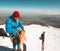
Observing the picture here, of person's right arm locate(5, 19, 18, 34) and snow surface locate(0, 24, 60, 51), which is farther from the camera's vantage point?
snow surface locate(0, 24, 60, 51)

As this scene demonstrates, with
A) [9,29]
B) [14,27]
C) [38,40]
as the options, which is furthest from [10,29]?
[38,40]

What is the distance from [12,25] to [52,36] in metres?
2.94

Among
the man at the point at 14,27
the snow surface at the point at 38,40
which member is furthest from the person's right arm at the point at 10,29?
the snow surface at the point at 38,40

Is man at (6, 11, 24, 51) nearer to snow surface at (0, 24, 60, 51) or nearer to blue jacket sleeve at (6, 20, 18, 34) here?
blue jacket sleeve at (6, 20, 18, 34)

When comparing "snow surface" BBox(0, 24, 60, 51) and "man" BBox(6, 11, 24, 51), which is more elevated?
"man" BBox(6, 11, 24, 51)

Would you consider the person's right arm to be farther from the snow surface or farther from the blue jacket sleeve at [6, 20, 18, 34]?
the snow surface

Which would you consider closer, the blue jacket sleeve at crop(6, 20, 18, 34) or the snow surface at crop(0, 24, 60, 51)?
the blue jacket sleeve at crop(6, 20, 18, 34)

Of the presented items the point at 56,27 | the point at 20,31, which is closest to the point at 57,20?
the point at 56,27

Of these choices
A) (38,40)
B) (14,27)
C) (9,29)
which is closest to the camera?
(9,29)

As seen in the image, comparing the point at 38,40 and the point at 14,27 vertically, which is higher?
the point at 14,27

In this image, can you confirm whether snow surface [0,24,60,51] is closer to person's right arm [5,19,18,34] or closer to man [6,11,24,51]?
man [6,11,24,51]

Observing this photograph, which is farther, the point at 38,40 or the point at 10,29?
the point at 38,40

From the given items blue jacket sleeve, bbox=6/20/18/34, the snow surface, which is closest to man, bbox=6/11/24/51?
blue jacket sleeve, bbox=6/20/18/34

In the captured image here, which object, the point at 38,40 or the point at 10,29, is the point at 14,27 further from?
the point at 38,40
